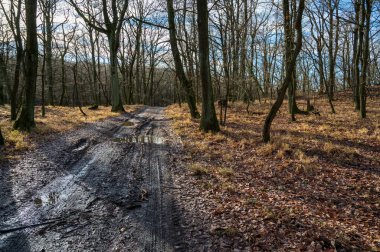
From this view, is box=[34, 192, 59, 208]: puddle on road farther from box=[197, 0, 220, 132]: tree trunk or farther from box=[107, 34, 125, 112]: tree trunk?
box=[107, 34, 125, 112]: tree trunk

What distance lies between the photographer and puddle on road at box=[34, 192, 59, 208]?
5.02 m

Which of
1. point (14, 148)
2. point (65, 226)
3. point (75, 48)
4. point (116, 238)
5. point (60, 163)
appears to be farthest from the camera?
point (75, 48)

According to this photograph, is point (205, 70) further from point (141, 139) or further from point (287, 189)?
point (287, 189)

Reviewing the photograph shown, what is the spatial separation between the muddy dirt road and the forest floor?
2.21 feet

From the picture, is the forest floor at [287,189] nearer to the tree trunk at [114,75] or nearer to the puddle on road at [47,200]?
the puddle on road at [47,200]

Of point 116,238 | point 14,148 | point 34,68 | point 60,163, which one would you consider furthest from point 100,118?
point 116,238

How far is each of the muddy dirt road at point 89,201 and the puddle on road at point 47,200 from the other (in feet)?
0.05

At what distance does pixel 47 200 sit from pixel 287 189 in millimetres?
4604

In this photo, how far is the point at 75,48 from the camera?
36969mm

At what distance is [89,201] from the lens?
520cm

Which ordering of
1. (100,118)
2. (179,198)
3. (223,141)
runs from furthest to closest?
(100,118), (223,141), (179,198)

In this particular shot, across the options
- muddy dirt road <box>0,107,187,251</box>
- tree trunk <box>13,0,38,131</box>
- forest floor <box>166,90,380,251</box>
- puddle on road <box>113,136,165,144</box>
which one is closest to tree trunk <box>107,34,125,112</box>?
tree trunk <box>13,0,38,131</box>

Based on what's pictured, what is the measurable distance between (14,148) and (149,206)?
5862mm

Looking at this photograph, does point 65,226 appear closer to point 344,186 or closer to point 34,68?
point 344,186
